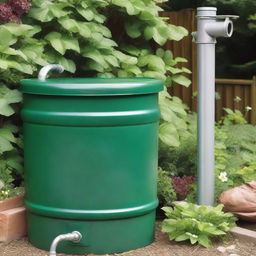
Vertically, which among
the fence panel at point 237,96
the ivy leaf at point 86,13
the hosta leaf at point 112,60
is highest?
the ivy leaf at point 86,13

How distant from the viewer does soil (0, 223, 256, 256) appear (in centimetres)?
372

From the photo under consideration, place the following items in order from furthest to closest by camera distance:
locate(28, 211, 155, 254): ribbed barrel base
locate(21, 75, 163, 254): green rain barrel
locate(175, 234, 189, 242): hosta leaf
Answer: locate(175, 234, 189, 242): hosta leaf < locate(28, 211, 155, 254): ribbed barrel base < locate(21, 75, 163, 254): green rain barrel

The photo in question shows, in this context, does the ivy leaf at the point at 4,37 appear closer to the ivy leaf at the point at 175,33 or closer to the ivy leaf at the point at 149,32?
the ivy leaf at the point at 149,32

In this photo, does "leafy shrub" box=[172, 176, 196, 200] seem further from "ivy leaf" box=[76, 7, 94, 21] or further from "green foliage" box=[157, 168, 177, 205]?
"ivy leaf" box=[76, 7, 94, 21]

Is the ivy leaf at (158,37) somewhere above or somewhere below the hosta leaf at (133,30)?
below

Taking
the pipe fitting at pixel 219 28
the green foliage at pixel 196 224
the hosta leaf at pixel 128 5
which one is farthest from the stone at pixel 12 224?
the hosta leaf at pixel 128 5

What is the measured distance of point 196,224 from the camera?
3.77 meters

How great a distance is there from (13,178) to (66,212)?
2.41 ft

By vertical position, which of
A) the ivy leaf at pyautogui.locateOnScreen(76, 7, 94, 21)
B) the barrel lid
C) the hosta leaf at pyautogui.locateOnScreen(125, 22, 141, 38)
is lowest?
the barrel lid

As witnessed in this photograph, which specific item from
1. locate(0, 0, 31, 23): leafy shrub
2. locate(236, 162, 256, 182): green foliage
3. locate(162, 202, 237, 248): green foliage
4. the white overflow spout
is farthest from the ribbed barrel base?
locate(0, 0, 31, 23): leafy shrub

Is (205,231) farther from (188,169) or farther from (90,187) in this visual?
(188,169)

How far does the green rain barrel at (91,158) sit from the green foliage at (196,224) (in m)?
0.19

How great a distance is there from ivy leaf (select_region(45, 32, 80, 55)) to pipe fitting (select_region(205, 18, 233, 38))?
3.05 ft

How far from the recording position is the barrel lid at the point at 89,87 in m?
3.51
